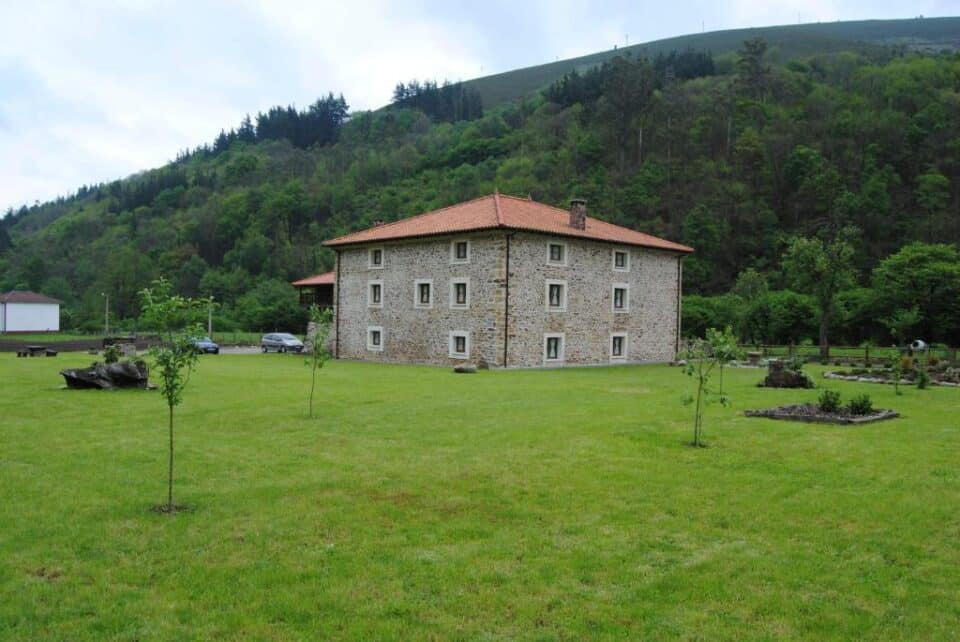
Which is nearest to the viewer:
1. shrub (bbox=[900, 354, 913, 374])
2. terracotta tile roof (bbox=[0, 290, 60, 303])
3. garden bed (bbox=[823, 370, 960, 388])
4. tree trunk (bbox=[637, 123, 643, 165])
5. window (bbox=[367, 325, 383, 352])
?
garden bed (bbox=[823, 370, 960, 388])

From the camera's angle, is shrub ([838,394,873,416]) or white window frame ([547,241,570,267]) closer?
shrub ([838,394,873,416])

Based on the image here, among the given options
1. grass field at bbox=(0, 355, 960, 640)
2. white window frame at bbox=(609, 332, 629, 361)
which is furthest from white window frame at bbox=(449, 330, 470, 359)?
grass field at bbox=(0, 355, 960, 640)

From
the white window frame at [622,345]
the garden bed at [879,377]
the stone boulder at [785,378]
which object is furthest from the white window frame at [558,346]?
the stone boulder at [785,378]

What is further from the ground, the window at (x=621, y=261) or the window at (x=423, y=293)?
the window at (x=621, y=261)

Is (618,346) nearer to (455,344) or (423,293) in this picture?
(455,344)

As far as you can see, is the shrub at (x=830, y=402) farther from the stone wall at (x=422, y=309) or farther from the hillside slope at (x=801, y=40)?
the hillside slope at (x=801, y=40)

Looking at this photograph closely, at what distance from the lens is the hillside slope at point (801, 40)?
15250 cm

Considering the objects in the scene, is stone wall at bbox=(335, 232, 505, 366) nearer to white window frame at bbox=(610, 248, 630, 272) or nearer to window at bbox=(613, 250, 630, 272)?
white window frame at bbox=(610, 248, 630, 272)

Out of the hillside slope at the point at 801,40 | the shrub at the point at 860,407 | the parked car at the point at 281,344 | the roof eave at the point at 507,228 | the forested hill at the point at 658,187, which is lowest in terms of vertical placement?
the shrub at the point at 860,407

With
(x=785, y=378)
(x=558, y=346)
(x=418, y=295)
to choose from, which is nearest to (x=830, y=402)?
(x=785, y=378)

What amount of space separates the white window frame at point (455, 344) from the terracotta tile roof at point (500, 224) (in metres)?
4.56

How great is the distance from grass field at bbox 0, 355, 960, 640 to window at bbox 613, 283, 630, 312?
73.3ft

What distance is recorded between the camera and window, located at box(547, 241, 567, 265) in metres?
33.5

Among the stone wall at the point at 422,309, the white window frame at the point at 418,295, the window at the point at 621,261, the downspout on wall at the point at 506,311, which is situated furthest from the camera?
the window at the point at 621,261
